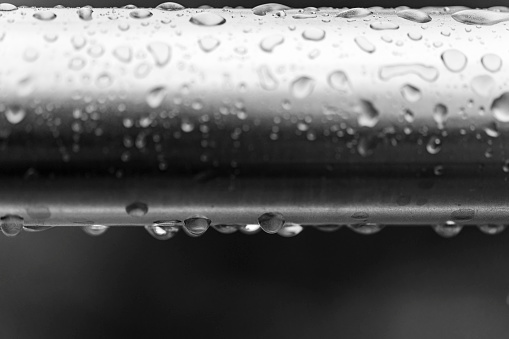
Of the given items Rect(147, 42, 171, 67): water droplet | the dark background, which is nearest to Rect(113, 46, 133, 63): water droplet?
Rect(147, 42, 171, 67): water droplet

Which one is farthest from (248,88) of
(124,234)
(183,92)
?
(124,234)

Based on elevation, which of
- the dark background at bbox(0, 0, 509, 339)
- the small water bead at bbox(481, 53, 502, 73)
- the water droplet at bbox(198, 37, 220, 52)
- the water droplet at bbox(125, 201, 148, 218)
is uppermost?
the water droplet at bbox(198, 37, 220, 52)

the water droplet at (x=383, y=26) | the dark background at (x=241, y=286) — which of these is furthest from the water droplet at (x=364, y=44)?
the dark background at (x=241, y=286)

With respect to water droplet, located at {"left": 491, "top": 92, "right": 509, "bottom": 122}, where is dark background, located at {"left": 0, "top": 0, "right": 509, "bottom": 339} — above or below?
below

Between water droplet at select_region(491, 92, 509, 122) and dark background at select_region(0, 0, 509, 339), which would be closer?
water droplet at select_region(491, 92, 509, 122)

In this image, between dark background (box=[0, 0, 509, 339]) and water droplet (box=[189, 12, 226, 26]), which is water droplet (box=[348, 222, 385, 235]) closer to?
water droplet (box=[189, 12, 226, 26])

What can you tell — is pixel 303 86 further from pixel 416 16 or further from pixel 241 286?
pixel 241 286

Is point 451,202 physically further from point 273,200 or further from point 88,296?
point 88,296
